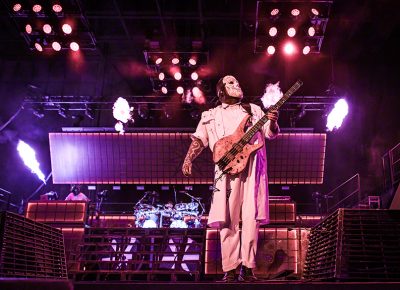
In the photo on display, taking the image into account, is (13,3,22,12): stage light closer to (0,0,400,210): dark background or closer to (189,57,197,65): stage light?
(0,0,400,210): dark background

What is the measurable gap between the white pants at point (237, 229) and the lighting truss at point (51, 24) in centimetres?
635

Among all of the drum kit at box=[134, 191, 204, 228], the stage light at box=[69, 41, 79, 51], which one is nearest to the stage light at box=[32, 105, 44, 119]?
the stage light at box=[69, 41, 79, 51]

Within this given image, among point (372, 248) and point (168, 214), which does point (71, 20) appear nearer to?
point (168, 214)

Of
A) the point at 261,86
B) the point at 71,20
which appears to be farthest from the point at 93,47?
the point at 261,86

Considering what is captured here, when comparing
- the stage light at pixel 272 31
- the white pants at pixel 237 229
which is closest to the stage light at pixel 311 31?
the stage light at pixel 272 31

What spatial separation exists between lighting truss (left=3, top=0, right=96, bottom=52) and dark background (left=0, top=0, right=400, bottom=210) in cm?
83

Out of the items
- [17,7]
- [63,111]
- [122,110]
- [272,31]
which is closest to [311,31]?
[272,31]

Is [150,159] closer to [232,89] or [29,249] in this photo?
[232,89]

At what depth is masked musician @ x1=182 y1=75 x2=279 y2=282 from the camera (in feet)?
14.7

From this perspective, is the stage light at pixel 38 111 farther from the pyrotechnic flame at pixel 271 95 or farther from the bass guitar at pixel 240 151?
the bass guitar at pixel 240 151

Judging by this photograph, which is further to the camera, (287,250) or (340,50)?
(340,50)

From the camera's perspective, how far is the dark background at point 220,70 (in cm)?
1080

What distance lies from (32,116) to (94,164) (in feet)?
7.47

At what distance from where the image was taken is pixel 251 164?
4.70 metres
